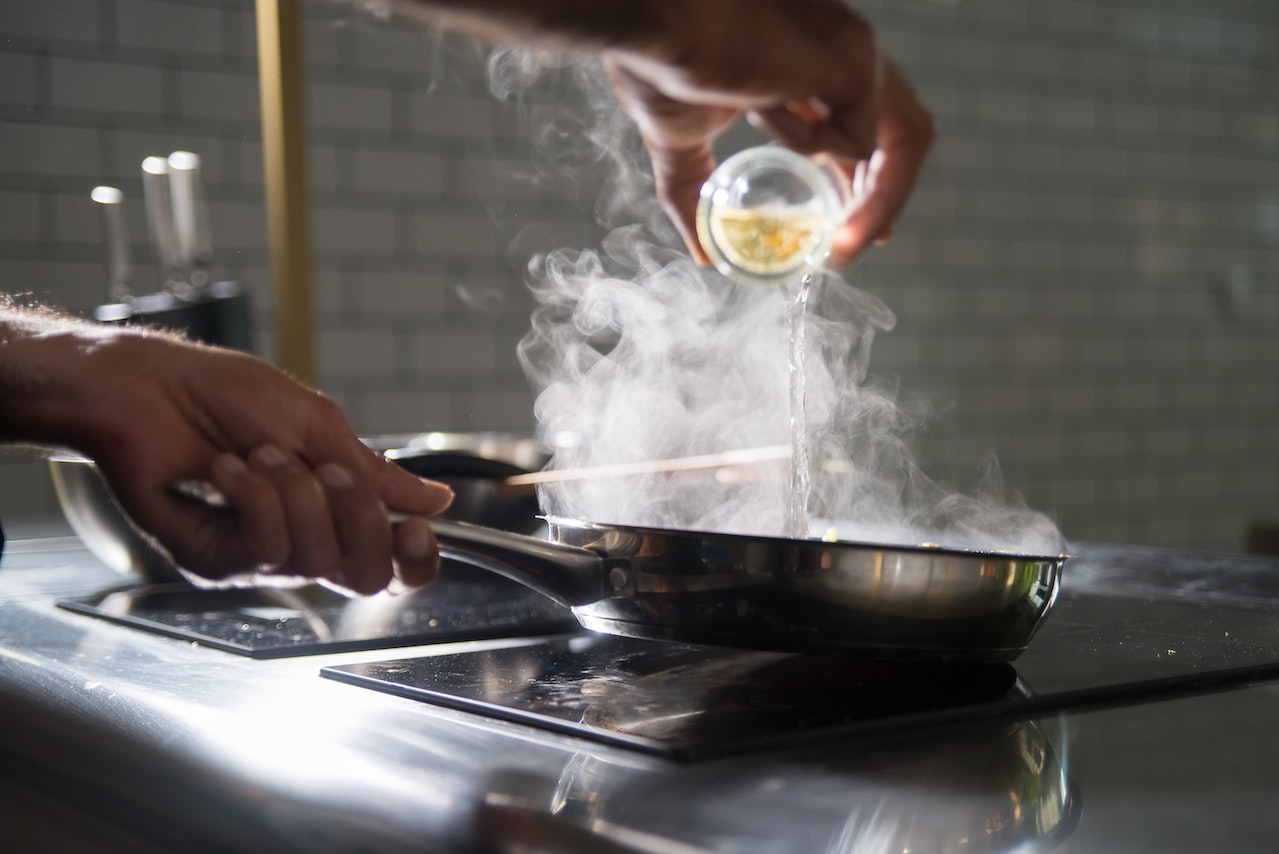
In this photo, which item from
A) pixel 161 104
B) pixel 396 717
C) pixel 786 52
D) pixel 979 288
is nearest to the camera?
pixel 396 717

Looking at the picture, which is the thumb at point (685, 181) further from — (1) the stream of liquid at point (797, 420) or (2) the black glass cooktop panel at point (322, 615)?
(2) the black glass cooktop panel at point (322, 615)

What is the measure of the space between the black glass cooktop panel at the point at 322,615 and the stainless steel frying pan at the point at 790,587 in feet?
0.50

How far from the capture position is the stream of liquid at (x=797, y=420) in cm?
93

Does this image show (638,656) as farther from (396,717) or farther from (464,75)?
(464,75)

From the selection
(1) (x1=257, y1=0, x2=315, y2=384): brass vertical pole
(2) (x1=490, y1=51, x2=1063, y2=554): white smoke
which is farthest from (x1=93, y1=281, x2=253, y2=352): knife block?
(2) (x1=490, y1=51, x2=1063, y2=554): white smoke

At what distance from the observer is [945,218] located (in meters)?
3.18

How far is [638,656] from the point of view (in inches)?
27.4

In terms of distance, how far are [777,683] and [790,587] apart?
0.17 ft

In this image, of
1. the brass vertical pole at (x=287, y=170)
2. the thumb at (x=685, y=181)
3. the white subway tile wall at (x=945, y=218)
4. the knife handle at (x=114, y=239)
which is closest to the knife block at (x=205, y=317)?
the knife handle at (x=114, y=239)

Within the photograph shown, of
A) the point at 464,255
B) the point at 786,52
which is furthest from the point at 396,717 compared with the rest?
the point at 464,255

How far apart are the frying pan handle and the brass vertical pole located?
1.02m

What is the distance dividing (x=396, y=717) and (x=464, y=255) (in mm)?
2036

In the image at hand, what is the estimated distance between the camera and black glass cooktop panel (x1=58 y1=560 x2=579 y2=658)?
0.74 metres

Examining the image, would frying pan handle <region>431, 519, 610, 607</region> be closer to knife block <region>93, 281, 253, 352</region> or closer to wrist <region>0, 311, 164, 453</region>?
wrist <region>0, 311, 164, 453</region>
